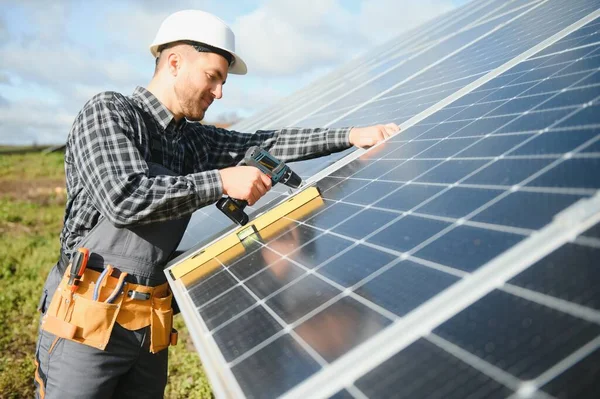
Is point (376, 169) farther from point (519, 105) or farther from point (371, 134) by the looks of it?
point (519, 105)

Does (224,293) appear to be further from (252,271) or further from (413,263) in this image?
(413,263)

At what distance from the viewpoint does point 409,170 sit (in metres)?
2.39

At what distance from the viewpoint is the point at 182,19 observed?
3.10 meters

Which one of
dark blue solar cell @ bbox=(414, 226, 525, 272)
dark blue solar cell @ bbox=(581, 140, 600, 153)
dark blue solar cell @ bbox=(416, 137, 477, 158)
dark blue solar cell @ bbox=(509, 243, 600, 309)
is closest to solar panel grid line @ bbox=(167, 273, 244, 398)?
dark blue solar cell @ bbox=(414, 226, 525, 272)

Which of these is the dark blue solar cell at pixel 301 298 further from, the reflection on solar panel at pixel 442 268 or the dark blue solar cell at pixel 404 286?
the dark blue solar cell at pixel 404 286

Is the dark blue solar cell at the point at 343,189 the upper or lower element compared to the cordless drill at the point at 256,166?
lower

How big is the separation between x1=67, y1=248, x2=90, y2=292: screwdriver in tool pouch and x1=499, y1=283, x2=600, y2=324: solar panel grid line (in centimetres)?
220

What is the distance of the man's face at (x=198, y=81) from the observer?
2973mm

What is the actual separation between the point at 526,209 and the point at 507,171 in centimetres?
35

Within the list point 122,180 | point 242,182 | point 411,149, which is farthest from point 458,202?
point 122,180

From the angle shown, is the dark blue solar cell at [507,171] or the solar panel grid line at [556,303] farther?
the dark blue solar cell at [507,171]

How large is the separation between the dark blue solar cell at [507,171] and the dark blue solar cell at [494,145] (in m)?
0.12

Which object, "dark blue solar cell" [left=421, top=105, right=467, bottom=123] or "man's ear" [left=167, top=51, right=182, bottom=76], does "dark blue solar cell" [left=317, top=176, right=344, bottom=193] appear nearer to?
"dark blue solar cell" [left=421, top=105, right=467, bottom=123]

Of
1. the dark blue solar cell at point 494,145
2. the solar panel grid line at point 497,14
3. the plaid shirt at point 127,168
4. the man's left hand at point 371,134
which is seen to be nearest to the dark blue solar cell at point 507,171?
the dark blue solar cell at point 494,145
